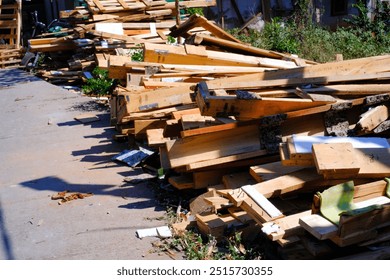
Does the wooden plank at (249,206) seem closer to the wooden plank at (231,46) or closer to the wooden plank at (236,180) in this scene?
the wooden plank at (236,180)

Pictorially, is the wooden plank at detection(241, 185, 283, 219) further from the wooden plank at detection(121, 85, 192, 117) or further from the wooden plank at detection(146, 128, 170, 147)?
the wooden plank at detection(121, 85, 192, 117)

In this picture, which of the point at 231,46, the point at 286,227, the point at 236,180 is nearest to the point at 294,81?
the point at 236,180

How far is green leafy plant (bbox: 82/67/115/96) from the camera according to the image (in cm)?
1238

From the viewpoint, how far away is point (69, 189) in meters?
6.71

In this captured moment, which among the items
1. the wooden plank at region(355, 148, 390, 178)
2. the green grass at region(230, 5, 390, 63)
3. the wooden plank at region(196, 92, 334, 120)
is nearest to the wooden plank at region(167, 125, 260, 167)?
the wooden plank at region(196, 92, 334, 120)

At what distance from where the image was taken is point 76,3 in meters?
17.9

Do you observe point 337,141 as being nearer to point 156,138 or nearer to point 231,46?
point 156,138

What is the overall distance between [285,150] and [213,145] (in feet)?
3.03

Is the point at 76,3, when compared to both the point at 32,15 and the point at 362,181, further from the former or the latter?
the point at 362,181

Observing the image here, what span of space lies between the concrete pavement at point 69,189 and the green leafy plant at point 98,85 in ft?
4.95

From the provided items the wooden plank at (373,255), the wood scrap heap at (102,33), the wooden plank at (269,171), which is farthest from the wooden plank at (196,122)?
the wood scrap heap at (102,33)

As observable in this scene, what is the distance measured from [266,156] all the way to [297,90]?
31.5 inches

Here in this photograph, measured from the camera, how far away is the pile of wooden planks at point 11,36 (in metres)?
18.6

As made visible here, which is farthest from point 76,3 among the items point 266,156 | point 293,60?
point 266,156
